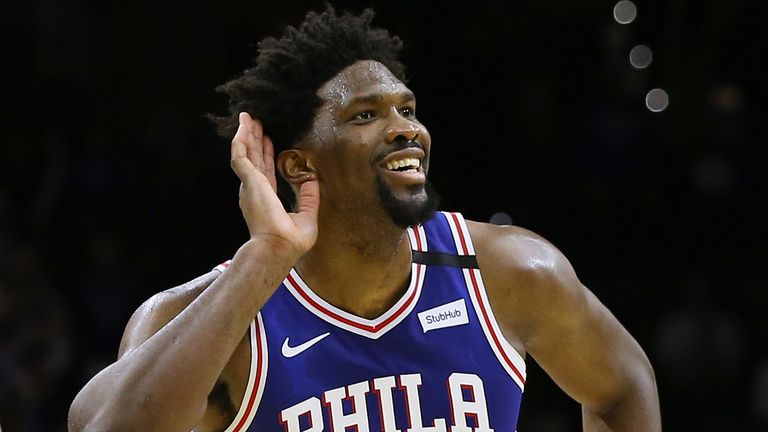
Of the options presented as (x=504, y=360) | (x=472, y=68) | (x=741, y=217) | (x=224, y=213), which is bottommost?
(x=504, y=360)

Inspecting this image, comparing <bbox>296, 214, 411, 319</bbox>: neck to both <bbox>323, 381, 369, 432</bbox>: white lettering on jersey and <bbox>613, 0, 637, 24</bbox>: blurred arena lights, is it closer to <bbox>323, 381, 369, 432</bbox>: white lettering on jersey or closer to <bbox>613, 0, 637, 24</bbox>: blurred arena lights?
<bbox>323, 381, 369, 432</bbox>: white lettering on jersey

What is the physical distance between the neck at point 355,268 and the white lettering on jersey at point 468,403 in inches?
12.7

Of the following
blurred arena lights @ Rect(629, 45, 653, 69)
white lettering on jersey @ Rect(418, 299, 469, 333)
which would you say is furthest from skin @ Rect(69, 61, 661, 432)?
blurred arena lights @ Rect(629, 45, 653, 69)

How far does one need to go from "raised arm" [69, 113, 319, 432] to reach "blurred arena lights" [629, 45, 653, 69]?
5.75 m

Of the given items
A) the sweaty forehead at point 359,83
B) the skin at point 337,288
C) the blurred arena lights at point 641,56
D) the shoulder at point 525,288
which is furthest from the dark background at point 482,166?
the sweaty forehead at point 359,83

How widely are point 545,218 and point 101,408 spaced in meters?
5.00

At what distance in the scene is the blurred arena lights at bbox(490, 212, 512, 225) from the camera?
7832 mm

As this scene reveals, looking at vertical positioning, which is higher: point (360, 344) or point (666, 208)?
point (666, 208)

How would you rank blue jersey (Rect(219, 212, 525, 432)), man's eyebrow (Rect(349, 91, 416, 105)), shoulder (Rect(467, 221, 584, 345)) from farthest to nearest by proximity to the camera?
shoulder (Rect(467, 221, 584, 345)) < man's eyebrow (Rect(349, 91, 416, 105)) < blue jersey (Rect(219, 212, 525, 432))

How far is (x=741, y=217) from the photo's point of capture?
309 inches

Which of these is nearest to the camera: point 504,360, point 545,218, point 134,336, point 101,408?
point 101,408

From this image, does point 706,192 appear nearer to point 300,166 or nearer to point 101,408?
point 300,166

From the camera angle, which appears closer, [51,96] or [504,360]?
[504,360]

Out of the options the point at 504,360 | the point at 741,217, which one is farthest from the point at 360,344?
the point at 741,217
